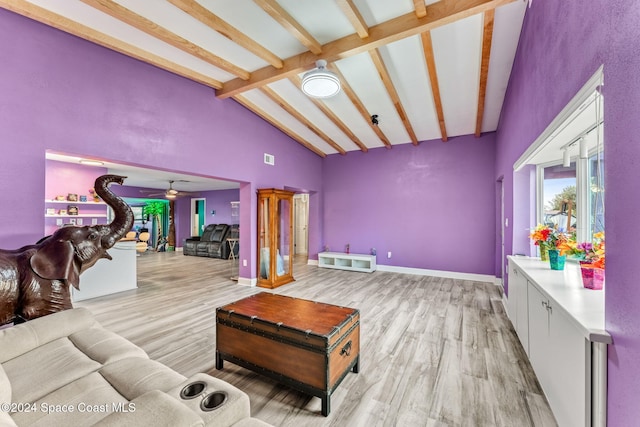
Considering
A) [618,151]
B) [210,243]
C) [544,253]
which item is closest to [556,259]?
[544,253]

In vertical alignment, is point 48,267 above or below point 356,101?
below

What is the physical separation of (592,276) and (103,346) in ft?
10.6

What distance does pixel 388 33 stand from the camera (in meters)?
2.68

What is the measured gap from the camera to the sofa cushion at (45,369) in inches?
49.0

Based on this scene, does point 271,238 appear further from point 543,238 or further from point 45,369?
point 543,238

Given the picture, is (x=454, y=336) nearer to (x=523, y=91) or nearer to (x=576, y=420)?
(x=576, y=420)

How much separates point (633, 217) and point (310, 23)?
3.02 meters

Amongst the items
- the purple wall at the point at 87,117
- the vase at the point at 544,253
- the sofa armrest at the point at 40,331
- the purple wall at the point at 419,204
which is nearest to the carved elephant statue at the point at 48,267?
the sofa armrest at the point at 40,331

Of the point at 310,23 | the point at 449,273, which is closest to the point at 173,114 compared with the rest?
the point at 310,23

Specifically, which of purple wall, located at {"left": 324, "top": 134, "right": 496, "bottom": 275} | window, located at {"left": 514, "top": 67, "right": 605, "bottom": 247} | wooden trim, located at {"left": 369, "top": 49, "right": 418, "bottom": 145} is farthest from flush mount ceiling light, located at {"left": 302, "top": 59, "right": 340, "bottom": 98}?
purple wall, located at {"left": 324, "top": 134, "right": 496, "bottom": 275}

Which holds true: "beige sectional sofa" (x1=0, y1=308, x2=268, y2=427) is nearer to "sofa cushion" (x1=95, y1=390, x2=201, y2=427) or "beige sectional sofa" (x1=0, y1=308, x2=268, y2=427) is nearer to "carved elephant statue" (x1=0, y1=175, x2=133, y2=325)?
"sofa cushion" (x1=95, y1=390, x2=201, y2=427)

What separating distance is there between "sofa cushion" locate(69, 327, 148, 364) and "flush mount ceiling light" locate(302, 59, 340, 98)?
2821 mm

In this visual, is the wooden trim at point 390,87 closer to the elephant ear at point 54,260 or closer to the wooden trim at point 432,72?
the wooden trim at point 432,72

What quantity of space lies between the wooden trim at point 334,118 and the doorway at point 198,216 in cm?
724
